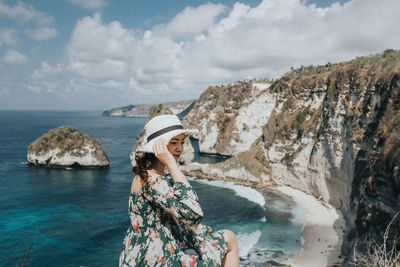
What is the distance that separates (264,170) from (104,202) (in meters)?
23.8

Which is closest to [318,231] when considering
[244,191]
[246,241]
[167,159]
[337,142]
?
[246,241]

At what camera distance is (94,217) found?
28906 mm

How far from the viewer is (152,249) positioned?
289 centimetres

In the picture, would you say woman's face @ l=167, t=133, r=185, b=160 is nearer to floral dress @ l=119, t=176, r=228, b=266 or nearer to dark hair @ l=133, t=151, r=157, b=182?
dark hair @ l=133, t=151, r=157, b=182

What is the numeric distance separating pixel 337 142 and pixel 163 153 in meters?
29.9

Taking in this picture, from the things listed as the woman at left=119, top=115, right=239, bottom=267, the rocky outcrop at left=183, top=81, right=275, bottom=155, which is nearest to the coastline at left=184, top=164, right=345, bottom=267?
the woman at left=119, top=115, right=239, bottom=267

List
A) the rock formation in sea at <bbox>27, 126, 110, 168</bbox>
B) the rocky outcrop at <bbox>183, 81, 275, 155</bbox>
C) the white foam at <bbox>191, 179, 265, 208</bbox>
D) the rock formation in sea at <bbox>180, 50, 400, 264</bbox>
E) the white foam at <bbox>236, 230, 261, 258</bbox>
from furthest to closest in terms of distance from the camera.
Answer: the rocky outcrop at <bbox>183, 81, 275, 155</bbox>, the rock formation in sea at <bbox>27, 126, 110, 168</bbox>, the white foam at <bbox>191, 179, 265, 208</bbox>, the white foam at <bbox>236, 230, 261, 258</bbox>, the rock formation in sea at <bbox>180, 50, 400, 264</bbox>

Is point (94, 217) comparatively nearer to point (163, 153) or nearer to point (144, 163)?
point (144, 163)

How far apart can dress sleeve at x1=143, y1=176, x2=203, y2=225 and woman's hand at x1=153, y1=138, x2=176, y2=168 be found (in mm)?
242

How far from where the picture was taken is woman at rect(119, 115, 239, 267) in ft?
8.84

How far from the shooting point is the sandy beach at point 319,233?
1909 centimetres

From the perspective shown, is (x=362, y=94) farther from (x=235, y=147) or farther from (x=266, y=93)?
(x=235, y=147)

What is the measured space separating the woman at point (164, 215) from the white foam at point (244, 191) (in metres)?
29.9

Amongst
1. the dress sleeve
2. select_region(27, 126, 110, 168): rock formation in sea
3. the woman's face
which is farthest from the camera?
select_region(27, 126, 110, 168): rock formation in sea
